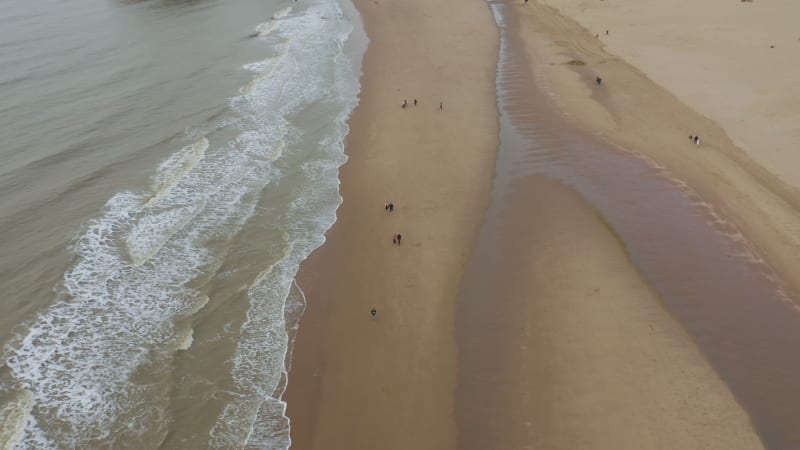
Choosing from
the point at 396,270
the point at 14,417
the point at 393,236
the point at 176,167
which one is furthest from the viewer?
the point at 176,167

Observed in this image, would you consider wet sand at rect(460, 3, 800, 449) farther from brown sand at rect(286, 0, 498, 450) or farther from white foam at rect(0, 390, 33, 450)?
white foam at rect(0, 390, 33, 450)

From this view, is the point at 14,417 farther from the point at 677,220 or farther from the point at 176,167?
the point at 677,220

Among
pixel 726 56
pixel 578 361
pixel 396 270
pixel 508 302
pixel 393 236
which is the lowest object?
pixel 578 361

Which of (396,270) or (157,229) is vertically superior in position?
(157,229)

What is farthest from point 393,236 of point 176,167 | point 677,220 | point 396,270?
point 176,167

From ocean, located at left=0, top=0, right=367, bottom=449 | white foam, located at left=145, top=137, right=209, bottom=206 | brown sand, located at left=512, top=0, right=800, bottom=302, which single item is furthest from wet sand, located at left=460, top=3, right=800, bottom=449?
white foam, located at left=145, top=137, right=209, bottom=206

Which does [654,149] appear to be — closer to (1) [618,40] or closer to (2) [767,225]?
(2) [767,225]

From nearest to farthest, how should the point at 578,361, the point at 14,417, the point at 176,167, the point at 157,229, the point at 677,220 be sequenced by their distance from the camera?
the point at 14,417 → the point at 578,361 → the point at 677,220 → the point at 157,229 → the point at 176,167

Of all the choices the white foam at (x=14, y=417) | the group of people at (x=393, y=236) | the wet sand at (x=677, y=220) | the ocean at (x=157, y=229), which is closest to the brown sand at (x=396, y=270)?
the group of people at (x=393, y=236)

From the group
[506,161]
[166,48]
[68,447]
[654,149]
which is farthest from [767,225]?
[166,48]
